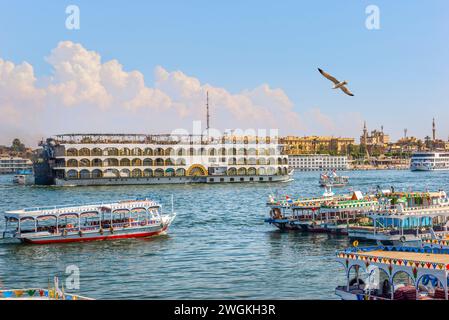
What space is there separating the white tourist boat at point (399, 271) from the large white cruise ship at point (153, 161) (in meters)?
82.0

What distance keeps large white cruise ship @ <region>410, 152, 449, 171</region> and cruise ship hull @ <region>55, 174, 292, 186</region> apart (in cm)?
6953

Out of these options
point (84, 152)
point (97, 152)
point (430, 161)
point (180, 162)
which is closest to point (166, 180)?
point (180, 162)

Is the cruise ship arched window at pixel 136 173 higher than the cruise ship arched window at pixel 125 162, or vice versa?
the cruise ship arched window at pixel 125 162

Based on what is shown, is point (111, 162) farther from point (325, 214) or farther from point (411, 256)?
point (411, 256)

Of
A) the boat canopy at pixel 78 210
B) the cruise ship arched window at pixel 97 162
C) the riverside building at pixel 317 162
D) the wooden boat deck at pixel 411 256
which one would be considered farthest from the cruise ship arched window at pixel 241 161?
the wooden boat deck at pixel 411 256

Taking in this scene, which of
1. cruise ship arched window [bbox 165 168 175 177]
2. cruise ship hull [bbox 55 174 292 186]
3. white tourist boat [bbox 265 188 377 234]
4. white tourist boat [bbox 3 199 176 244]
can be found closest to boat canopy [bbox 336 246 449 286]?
white tourist boat [bbox 265 188 377 234]

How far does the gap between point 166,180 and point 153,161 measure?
12.7 feet

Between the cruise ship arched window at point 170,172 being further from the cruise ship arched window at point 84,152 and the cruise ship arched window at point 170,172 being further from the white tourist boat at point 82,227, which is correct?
the white tourist boat at point 82,227

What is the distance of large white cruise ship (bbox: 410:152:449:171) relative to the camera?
160m

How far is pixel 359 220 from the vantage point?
1401 inches

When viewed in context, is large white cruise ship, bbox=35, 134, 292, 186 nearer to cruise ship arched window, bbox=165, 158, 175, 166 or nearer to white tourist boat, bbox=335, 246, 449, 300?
cruise ship arched window, bbox=165, 158, 175, 166

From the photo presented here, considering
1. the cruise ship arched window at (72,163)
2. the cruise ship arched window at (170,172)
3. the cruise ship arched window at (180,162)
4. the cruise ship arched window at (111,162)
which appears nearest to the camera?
the cruise ship arched window at (72,163)

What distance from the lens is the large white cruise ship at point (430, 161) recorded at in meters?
160
